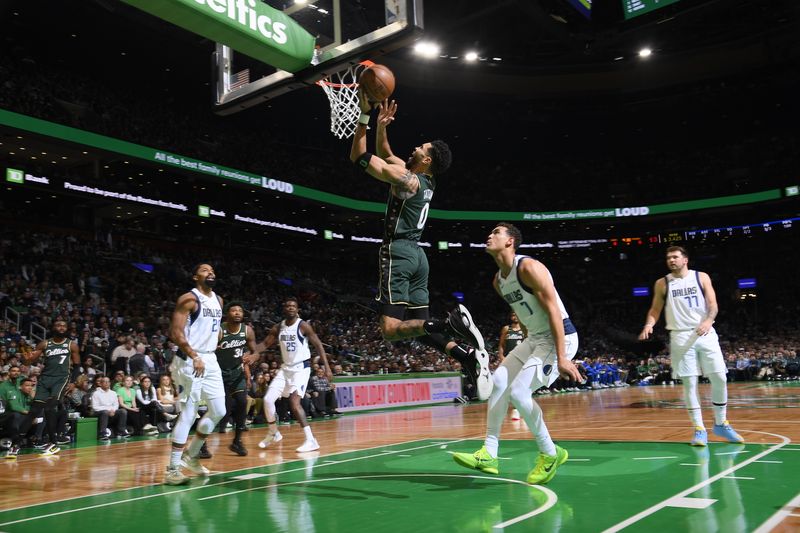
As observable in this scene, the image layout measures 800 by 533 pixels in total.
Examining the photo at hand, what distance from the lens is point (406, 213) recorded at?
19.1 ft

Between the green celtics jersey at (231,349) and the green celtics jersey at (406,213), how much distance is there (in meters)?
3.72

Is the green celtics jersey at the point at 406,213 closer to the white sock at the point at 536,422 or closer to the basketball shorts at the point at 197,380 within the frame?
the white sock at the point at 536,422

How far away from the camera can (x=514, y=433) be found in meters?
9.95

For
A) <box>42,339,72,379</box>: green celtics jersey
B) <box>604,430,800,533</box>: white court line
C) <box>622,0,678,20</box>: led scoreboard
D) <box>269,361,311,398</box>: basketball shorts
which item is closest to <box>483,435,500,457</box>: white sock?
<box>604,430,800,533</box>: white court line

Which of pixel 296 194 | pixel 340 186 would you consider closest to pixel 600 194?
pixel 340 186

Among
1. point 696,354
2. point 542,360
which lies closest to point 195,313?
point 542,360

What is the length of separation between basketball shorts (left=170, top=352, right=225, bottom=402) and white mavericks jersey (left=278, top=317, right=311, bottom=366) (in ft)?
9.03

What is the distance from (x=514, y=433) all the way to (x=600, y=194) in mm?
30035

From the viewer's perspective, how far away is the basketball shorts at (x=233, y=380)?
29.0ft

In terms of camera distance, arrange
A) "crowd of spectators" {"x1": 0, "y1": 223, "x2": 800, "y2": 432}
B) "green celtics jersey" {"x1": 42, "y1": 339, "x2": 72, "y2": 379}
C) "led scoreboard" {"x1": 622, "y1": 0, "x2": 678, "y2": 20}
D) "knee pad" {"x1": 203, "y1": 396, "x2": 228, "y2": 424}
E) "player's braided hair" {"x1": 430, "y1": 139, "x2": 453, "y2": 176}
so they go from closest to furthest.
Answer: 1. "player's braided hair" {"x1": 430, "y1": 139, "x2": 453, "y2": 176}
2. "knee pad" {"x1": 203, "y1": 396, "x2": 228, "y2": 424}
3. "green celtics jersey" {"x1": 42, "y1": 339, "x2": 72, "y2": 379}
4. "led scoreboard" {"x1": 622, "y1": 0, "x2": 678, "y2": 20}
5. "crowd of spectators" {"x1": 0, "y1": 223, "x2": 800, "y2": 432}

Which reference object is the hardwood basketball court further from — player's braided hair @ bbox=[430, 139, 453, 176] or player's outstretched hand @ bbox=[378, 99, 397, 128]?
player's outstretched hand @ bbox=[378, 99, 397, 128]

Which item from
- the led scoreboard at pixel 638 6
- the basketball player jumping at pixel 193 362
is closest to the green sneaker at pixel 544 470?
the basketball player jumping at pixel 193 362

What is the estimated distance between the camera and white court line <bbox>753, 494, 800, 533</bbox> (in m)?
3.55

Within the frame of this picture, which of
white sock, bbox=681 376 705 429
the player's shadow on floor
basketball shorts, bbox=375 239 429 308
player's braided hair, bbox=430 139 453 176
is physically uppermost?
player's braided hair, bbox=430 139 453 176
